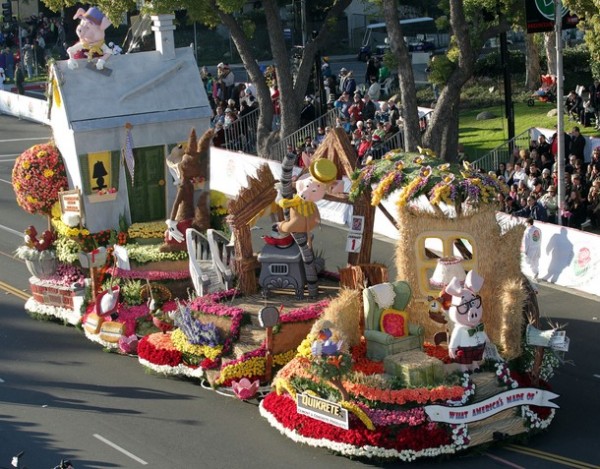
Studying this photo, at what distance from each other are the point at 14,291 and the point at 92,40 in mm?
5629

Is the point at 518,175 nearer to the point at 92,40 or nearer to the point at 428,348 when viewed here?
the point at 92,40

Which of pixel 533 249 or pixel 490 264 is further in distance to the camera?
pixel 533 249

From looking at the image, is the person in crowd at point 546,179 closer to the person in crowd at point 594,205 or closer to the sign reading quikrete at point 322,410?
the person in crowd at point 594,205

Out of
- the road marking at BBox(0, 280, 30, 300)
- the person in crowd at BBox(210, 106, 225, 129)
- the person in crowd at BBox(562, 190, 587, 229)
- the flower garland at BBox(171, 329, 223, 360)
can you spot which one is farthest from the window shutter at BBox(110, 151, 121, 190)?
the person in crowd at BBox(210, 106, 225, 129)

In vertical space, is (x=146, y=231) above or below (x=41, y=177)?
below

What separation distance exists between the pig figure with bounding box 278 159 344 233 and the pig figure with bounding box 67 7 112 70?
19.8 feet

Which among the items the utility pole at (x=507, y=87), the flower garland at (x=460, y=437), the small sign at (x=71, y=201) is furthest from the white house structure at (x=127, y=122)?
the flower garland at (x=460, y=437)

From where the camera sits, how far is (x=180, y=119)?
26.2 metres

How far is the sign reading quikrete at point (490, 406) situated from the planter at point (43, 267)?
10.2m

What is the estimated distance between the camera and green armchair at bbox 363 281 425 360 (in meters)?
19.7

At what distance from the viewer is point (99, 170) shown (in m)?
25.7

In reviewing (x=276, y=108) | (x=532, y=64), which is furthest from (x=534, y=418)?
(x=532, y=64)

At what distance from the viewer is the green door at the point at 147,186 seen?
1030 inches

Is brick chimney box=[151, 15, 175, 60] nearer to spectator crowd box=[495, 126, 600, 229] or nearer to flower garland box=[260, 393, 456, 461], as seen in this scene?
spectator crowd box=[495, 126, 600, 229]
